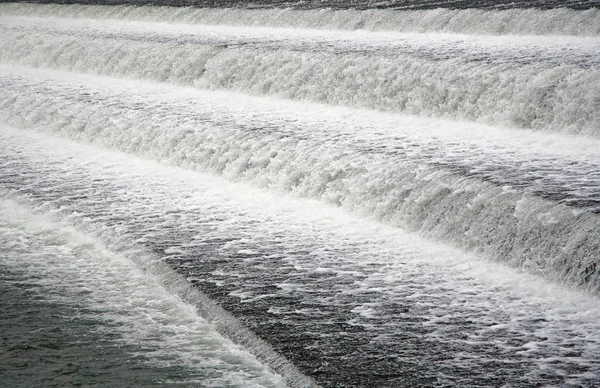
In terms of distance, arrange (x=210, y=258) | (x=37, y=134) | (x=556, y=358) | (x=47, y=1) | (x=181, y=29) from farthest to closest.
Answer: (x=47, y=1), (x=181, y=29), (x=37, y=134), (x=210, y=258), (x=556, y=358)

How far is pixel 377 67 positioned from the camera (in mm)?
8633

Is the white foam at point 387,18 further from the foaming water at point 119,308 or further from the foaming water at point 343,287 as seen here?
the foaming water at point 119,308

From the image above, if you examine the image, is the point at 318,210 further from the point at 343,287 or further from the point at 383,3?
the point at 383,3

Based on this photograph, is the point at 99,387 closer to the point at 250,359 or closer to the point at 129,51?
the point at 250,359

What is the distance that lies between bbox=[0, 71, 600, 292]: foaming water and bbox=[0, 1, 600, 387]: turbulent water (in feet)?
0.06

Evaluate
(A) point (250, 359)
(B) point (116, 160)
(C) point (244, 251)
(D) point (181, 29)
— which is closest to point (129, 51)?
(D) point (181, 29)

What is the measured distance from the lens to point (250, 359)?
14.0 feet

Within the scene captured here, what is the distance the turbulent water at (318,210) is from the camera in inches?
169

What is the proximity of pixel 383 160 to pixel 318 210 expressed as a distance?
565 millimetres

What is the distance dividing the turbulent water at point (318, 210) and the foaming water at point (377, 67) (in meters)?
0.03

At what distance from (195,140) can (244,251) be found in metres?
2.42

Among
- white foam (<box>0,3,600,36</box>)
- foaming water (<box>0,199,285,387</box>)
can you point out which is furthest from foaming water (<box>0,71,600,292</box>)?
white foam (<box>0,3,600,36</box>)

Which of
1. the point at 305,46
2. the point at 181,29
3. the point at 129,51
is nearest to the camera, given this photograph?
the point at 305,46

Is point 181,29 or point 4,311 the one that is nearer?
point 4,311
